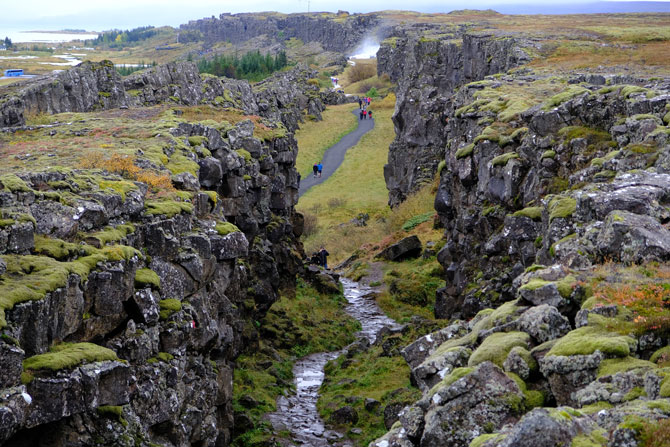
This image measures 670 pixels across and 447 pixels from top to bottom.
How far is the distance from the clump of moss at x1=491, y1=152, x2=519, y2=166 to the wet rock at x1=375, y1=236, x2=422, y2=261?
28.7 metres

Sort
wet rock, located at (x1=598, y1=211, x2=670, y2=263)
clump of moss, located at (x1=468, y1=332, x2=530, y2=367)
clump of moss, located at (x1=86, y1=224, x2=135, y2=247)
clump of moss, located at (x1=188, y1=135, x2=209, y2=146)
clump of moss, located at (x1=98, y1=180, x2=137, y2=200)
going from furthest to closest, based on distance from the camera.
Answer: clump of moss, located at (x1=188, y1=135, x2=209, y2=146) → clump of moss, located at (x1=98, y1=180, x2=137, y2=200) → clump of moss, located at (x1=86, y1=224, x2=135, y2=247) → wet rock, located at (x1=598, y1=211, x2=670, y2=263) → clump of moss, located at (x1=468, y1=332, x2=530, y2=367)

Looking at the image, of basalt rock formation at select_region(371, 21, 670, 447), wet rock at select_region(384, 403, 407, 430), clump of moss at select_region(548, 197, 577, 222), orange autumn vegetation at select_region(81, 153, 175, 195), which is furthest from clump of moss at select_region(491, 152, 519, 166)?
orange autumn vegetation at select_region(81, 153, 175, 195)

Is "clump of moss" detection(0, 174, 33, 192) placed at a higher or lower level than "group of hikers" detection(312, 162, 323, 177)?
higher

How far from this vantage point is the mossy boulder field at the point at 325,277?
16188 millimetres

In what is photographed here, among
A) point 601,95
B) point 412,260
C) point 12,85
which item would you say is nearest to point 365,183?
point 412,260

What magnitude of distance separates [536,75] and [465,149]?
21661 millimetres

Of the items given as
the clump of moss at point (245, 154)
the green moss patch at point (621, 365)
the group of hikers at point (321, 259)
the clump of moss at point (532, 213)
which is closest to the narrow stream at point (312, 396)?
the group of hikers at point (321, 259)

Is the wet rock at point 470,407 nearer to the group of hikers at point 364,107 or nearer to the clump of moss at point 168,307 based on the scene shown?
the clump of moss at point 168,307

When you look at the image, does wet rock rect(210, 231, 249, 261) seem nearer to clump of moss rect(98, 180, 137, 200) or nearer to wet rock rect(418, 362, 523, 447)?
clump of moss rect(98, 180, 137, 200)

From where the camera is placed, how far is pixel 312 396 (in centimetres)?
4078

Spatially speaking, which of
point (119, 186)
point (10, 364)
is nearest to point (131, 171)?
point (119, 186)

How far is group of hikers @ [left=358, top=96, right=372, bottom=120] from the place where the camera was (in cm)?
14988

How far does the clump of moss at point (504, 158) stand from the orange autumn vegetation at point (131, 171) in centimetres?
1869

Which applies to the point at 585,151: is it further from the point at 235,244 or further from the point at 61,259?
the point at 61,259
